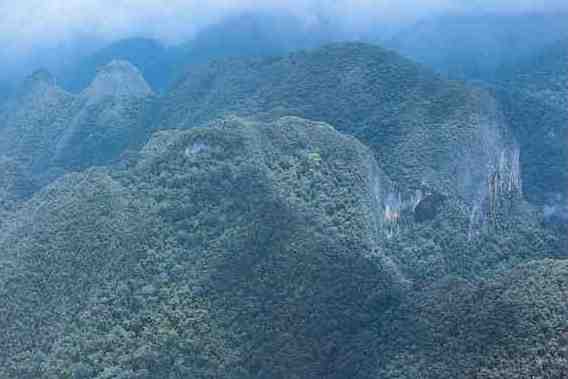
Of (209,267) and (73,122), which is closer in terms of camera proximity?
(209,267)

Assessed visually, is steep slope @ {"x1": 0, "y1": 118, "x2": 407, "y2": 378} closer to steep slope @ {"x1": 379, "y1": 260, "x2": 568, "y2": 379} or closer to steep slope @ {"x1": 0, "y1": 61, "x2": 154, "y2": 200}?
steep slope @ {"x1": 379, "y1": 260, "x2": 568, "y2": 379}

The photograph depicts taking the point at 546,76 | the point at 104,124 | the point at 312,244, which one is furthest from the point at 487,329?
the point at 546,76

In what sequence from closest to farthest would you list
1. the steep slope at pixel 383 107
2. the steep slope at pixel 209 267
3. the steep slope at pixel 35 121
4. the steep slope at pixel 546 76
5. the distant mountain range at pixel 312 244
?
the distant mountain range at pixel 312 244, the steep slope at pixel 209 267, the steep slope at pixel 383 107, the steep slope at pixel 546 76, the steep slope at pixel 35 121

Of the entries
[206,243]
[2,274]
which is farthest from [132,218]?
[2,274]

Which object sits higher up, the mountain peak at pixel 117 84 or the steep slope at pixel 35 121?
the mountain peak at pixel 117 84

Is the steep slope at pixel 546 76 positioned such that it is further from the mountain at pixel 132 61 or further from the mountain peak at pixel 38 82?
the mountain peak at pixel 38 82

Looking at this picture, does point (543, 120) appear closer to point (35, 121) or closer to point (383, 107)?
point (383, 107)

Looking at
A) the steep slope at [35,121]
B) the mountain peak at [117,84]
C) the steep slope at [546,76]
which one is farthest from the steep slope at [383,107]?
the steep slope at [546,76]
